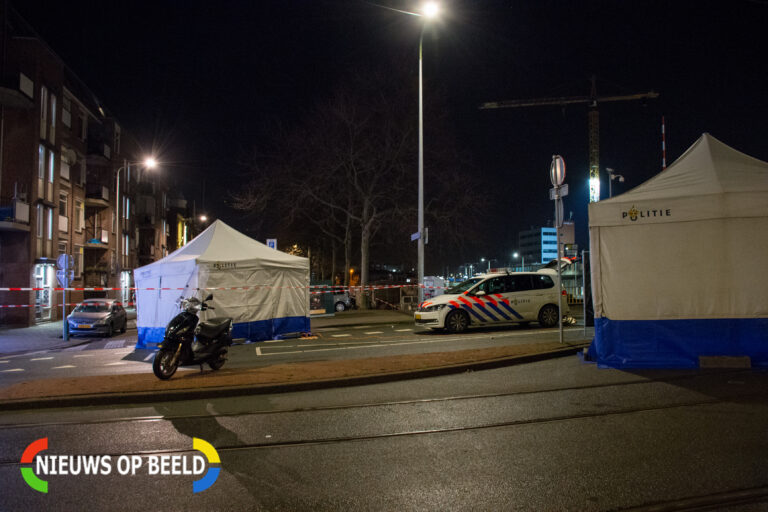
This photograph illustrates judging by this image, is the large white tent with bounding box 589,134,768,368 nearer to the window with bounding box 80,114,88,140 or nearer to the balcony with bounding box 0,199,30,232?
the balcony with bounding box 0,199,30,232

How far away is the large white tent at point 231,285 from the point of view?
45.5 feet

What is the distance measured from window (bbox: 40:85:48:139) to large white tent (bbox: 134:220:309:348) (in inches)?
583

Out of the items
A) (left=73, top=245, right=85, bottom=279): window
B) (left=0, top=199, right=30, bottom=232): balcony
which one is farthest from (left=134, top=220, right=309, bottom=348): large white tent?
(left=73, top=245, right=85, bottom=279): window

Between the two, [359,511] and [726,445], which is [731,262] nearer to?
[726,445]

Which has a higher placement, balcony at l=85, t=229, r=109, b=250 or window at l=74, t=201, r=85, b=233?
window at l=74, t=201, r=85, b=233

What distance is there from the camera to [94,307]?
19.6 m

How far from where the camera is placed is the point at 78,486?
420 centimetres

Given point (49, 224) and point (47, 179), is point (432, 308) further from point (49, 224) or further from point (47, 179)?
point (47, 179)

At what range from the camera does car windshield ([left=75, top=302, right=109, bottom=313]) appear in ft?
63.4

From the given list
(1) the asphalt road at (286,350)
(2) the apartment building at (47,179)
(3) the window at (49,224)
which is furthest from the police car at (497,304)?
(3) the window at (49,224)

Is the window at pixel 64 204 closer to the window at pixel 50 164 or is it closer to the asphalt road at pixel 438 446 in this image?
the window at pixel 50 164

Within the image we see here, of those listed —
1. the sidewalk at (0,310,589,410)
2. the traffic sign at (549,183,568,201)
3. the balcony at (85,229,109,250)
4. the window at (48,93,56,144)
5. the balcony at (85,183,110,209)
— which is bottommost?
the sidewalk at (0,310,589,410)

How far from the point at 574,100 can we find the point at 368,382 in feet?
185

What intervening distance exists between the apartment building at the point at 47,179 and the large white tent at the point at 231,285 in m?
3.75
